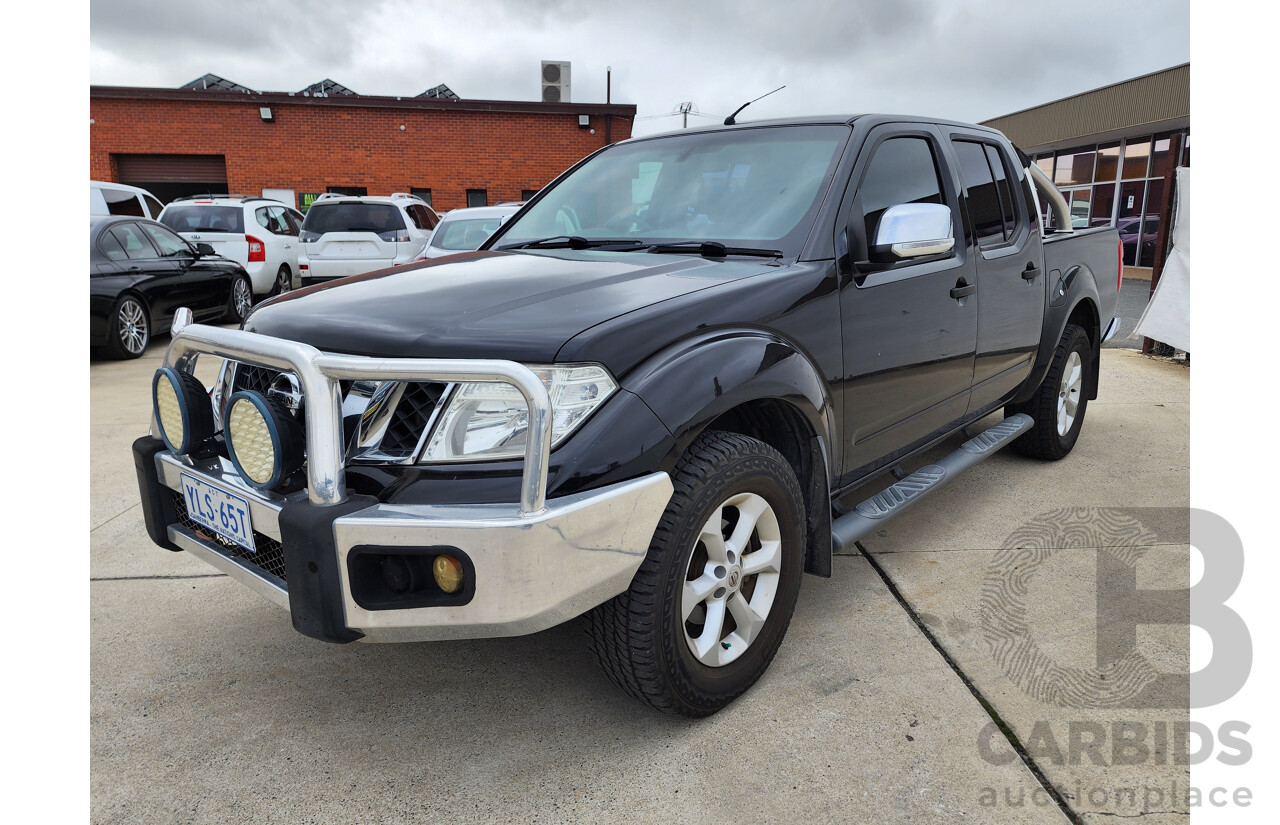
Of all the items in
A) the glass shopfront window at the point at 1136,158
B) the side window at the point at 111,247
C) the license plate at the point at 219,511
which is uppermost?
the glass shopfront window at the point at 1136,158

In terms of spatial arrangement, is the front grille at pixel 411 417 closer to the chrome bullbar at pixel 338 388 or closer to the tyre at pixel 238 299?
the chrome bullbar at pixel 338 388

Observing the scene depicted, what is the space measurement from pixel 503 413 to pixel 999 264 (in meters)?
2.65

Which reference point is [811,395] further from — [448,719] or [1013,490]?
[1013,490]

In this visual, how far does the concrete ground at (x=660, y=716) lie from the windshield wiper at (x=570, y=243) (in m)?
1.36

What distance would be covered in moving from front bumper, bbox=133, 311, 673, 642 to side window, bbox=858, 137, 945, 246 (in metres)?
1.53

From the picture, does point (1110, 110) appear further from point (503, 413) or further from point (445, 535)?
point (445, 535)

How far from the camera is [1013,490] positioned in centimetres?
434

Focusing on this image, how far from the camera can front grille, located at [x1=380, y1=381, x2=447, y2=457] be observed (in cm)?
201

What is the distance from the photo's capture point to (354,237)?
37.3 feet

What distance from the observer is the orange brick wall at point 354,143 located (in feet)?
70.9

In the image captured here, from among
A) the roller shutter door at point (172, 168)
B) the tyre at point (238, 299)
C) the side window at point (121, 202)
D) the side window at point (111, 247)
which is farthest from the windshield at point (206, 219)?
the roller shutter door at point (172, 168)

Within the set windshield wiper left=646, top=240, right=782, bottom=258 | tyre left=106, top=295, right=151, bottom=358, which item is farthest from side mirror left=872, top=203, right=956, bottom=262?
tyre left=106, top=295, right=151, bottom=358

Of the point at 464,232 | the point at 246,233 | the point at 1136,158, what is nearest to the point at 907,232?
the point at 464,232

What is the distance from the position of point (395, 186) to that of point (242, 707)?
2169 centimetres
